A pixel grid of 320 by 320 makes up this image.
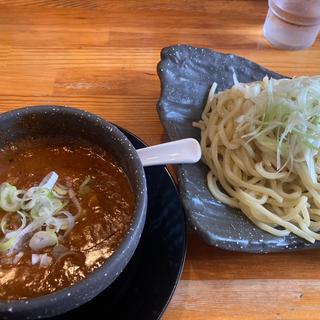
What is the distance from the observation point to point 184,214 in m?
0.97

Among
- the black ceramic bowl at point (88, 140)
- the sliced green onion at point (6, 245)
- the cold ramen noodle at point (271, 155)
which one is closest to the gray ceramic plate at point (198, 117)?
the cold ramen noodle at point (271, 155)

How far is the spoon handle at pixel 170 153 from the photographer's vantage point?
946mm

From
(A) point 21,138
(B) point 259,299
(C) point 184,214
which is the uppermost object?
(A) point 21,138

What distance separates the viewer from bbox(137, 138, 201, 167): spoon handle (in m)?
0.95

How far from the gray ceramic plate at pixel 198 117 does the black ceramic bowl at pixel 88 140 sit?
0.19 meters

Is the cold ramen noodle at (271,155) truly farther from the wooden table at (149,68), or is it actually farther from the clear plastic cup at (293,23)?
the clear plastic cup at (293,23)

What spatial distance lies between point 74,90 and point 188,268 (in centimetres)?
68

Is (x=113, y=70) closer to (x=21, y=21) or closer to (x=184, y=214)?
(x=21, y=21)

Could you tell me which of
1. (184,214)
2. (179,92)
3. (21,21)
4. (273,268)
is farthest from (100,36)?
(273,268)

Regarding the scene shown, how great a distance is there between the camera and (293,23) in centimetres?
156

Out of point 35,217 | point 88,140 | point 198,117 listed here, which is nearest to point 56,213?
point 35,217

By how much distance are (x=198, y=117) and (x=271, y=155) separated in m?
0.25

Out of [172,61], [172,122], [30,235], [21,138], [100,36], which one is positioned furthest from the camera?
[100,36]

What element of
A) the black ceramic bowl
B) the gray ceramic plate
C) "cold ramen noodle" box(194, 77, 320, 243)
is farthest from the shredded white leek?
"cold ramen noodle" box(194, 77, 320, 243)
